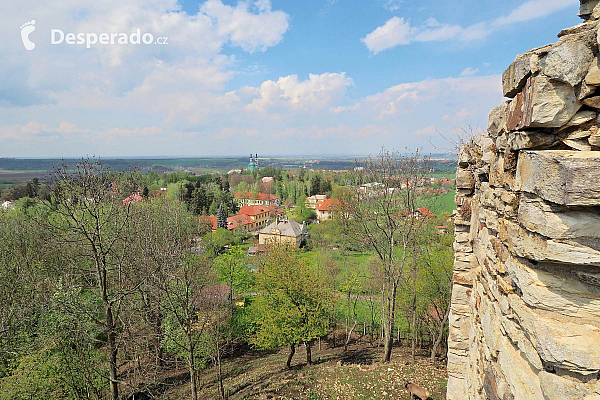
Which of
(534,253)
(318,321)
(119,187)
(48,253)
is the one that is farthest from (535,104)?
(48,253)

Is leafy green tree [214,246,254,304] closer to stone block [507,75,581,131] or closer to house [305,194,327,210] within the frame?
stone block [507,75,581,131]

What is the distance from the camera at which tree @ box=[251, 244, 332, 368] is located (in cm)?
1447

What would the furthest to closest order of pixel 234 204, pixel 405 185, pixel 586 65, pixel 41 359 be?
pixel 234 204, pixel 405 185, pixel 41 359, pixel 586 65

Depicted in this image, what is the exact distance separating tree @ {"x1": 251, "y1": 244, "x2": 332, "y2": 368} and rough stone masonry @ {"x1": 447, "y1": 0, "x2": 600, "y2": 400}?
41.7 ft

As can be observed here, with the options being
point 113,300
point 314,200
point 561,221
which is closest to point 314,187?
point 314,200

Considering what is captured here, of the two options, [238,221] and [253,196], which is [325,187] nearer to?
[253,196]

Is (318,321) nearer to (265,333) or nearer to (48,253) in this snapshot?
(265,333)

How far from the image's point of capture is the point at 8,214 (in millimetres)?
19250

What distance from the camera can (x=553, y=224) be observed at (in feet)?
5.88

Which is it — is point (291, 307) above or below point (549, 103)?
below

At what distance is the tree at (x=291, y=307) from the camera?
14.5m

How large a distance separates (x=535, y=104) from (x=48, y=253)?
2160cm

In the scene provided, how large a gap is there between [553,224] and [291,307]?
14.1 meters

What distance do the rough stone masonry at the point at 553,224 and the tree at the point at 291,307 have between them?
12.7 metres
